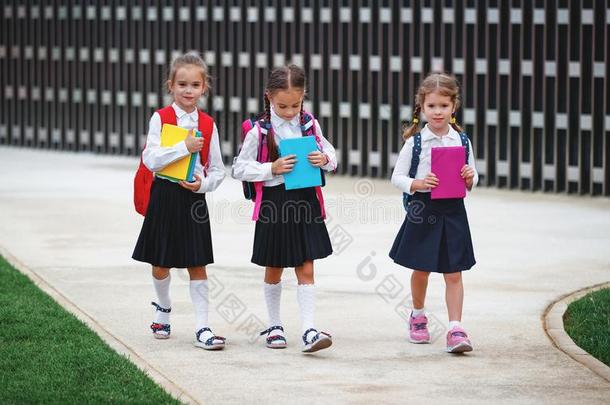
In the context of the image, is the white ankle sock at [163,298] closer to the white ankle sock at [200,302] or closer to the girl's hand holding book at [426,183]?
the white ankle sock at [200,302]

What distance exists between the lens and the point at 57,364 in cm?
702

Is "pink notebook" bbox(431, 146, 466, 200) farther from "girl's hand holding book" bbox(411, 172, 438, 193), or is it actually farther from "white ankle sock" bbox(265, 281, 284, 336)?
"white ankle sock" bbox(265, 281, 284, 336)

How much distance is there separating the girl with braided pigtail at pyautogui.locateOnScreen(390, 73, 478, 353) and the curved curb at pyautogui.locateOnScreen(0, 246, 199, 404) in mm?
1492

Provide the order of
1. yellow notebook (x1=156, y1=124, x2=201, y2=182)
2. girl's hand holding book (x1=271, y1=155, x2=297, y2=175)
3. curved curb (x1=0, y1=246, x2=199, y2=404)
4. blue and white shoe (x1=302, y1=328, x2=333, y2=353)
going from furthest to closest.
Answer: yellow notebook (x1=156, y1=124, x2=201, y2=182)
girl's hand holding book (x1=271, y1=155, x2=297, y2=175)
blue and white shoe (x1=302, y1=328, x2=333, y2=353)
curved curb (x1=0, y1=246, x2=199, y2=404)

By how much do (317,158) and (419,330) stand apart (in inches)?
42.4

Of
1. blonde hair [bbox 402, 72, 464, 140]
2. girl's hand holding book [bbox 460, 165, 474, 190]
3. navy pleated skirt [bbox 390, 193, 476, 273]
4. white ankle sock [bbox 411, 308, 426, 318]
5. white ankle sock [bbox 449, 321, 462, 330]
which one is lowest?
white ankle sock [bbox 449, 321, 462, 330]

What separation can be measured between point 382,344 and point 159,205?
54.4 inches

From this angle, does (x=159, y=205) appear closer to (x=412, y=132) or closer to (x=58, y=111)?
(x=412, y=132)

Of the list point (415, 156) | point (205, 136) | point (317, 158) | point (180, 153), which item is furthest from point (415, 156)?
point (180, 153)

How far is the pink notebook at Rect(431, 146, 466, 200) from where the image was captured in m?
7.61

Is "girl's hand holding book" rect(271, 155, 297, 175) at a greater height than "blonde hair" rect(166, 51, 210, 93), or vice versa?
"blonde hair" rect(166, 51, 210, 93)

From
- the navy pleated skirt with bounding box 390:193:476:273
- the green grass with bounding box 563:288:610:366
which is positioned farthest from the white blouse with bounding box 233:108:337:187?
the green grass with bounding box 563:288:610:366

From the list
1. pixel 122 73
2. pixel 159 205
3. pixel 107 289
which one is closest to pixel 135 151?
pixel 122 73

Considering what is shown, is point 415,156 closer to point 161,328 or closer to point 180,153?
point 180,153
